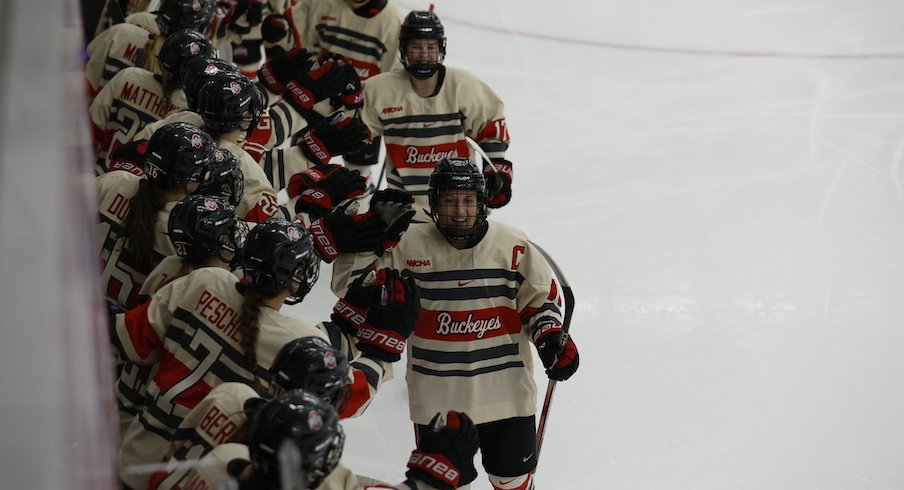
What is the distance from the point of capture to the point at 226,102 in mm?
3650

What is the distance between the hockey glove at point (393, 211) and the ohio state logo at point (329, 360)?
869 mm

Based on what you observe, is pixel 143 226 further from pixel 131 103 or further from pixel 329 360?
pixel 131 103

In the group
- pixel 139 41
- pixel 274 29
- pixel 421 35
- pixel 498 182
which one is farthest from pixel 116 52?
pixel 498 182

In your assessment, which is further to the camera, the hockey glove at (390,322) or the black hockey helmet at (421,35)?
the black hockey helmet at (421,35)

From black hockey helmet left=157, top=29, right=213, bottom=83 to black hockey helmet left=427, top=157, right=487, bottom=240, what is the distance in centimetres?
135

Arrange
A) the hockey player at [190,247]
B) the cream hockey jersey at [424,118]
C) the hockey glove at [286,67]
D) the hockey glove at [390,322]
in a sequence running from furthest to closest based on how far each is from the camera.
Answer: the hockey glove at [286,67] → the cream hockey jersey at [424,118] → the hockey player at [190,247] → the hockey glove at [390,322]

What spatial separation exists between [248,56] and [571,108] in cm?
200

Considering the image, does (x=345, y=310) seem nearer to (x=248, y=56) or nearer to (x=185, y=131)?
(x=185, y=131)

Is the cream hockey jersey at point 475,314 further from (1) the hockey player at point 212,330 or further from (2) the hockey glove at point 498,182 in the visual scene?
(2) the hockey glove at point 498,182

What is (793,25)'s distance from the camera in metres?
8.41

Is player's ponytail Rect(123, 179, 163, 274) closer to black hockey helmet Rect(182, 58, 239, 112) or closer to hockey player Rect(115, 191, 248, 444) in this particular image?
hockey player Rect(115, 191, 248, 444)

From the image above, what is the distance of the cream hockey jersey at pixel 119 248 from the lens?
3.15 metres

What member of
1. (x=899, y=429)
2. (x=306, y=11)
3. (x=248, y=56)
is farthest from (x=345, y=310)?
(x=248, y=56)

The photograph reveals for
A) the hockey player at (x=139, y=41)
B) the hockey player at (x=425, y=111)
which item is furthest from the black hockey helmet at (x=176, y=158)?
the hockey player at (x=139, y=41)
